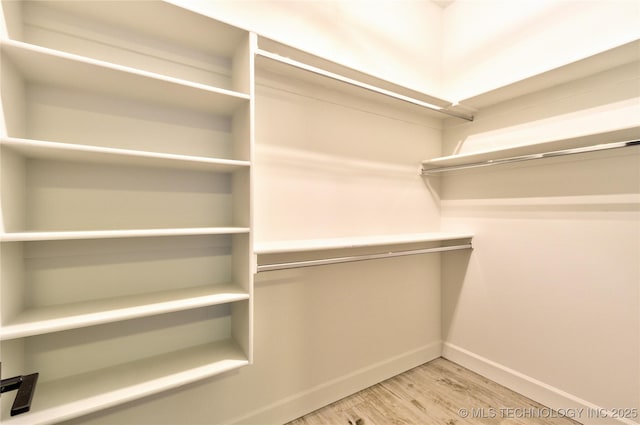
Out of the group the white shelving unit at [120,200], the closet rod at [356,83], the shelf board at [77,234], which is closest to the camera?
the shelf board at [77,234]

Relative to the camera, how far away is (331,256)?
6.03 feet

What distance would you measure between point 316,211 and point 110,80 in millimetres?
1170

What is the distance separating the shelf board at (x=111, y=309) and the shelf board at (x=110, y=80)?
876mm

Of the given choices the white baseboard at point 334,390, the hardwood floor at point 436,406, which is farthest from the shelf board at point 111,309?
the hardwood floor at point 436,406

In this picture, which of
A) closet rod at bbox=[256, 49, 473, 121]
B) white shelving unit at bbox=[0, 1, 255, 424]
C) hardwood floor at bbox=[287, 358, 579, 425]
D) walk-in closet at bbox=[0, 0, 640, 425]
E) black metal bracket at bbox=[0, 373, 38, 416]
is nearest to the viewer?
black metal bracket at bbox=[0, 373, 38, 416]

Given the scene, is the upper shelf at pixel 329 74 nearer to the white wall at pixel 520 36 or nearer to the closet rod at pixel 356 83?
the closet rod at pixel 356 83

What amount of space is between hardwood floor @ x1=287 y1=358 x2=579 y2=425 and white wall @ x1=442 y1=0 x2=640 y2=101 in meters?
2.00

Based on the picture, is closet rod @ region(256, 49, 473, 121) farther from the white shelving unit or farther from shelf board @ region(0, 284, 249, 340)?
shelf board @ region(0, 284, 249, 340)

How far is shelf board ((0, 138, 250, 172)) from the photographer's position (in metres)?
0.95

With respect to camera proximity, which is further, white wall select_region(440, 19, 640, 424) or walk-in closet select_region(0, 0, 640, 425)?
white wall select_region(440, 19, 640, 424)

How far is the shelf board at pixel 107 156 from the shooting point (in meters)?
0.95

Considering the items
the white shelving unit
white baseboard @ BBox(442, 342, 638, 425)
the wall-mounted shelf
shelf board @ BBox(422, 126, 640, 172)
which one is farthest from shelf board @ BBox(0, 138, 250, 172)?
white baseboard @ BBox(442, 342, 638, 425)

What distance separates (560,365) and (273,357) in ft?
5.78

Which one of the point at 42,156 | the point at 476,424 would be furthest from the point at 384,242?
the point at 42,156
